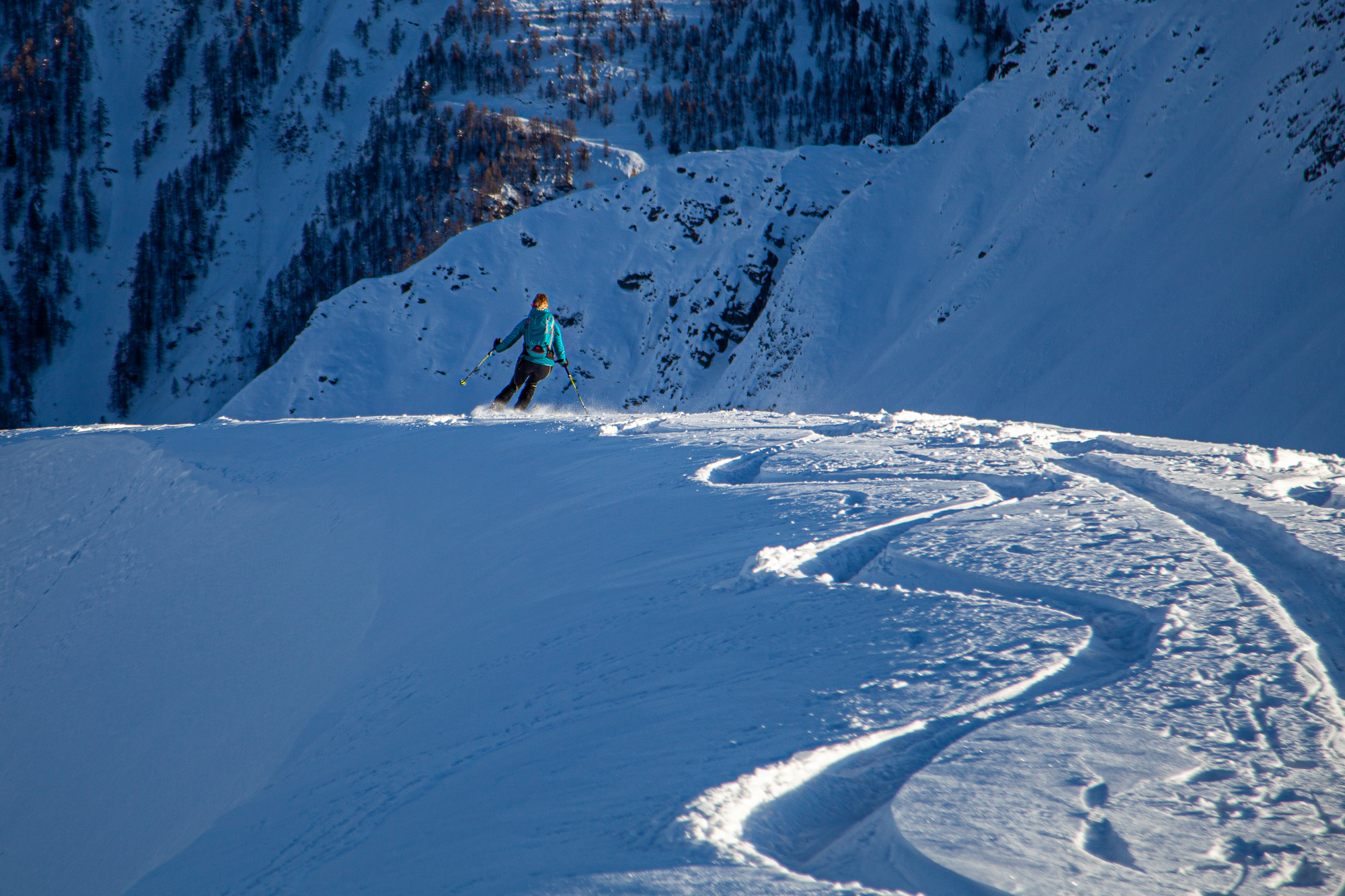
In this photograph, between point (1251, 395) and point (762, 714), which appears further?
point (1251, 395)

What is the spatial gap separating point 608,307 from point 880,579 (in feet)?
115

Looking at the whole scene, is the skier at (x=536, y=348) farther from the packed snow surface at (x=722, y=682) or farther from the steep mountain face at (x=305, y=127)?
the steep mountain face at (x=305, y=127)

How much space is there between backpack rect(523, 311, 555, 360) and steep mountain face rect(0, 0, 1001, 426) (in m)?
47.9

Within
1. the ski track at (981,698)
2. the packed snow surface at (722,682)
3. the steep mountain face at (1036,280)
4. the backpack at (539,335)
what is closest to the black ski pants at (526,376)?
the backpack at (539,335)

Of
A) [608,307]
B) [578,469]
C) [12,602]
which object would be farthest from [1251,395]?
[608,307]

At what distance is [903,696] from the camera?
8.11 ft

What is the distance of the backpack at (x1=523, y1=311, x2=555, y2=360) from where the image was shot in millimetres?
11531

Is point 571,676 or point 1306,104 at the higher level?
point 1306,104

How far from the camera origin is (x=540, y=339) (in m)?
11.5

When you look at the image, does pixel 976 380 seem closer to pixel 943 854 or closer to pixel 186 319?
pixel 943 854

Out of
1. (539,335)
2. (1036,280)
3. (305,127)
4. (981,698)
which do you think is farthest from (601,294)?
(305,127)

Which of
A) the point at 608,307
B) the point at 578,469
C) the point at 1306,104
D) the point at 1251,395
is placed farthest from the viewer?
the point at 608,307

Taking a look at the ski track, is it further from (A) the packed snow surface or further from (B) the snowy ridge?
(B) the snowy ridge

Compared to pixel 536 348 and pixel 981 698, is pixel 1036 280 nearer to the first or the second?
pixel 536 348
